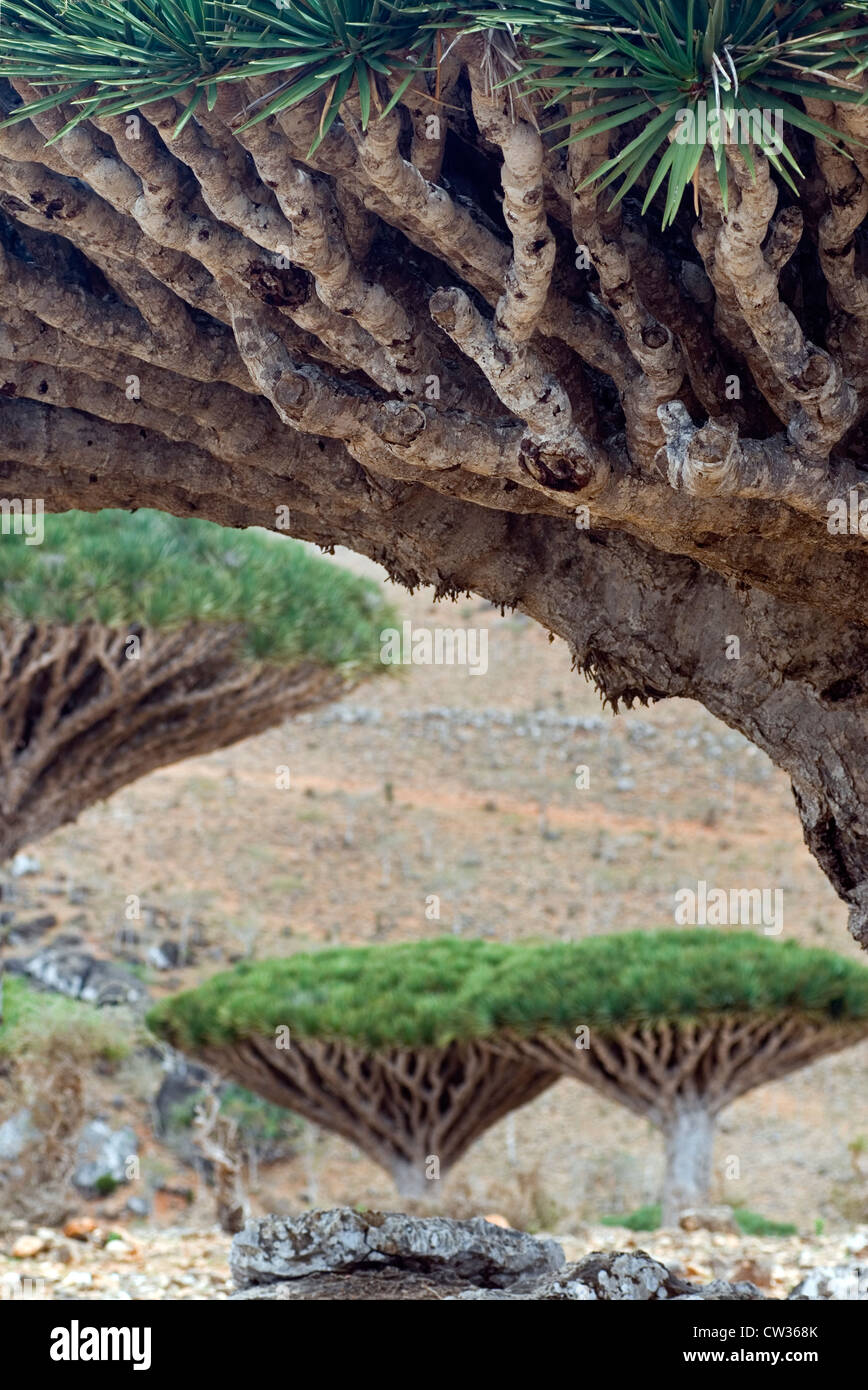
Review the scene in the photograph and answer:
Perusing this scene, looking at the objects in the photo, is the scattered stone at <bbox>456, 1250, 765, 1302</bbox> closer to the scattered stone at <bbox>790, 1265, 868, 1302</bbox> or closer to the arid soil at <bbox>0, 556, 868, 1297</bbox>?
the scattered stone at <bbox>790, 1265, 868, 1302</bbox>

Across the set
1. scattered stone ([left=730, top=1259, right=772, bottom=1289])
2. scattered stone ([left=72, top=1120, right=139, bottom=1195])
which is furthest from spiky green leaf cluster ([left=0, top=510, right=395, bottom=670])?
scattered stone ([left=72, top=1120, right=139, bottom=1195])

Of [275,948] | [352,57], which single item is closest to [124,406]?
[352,57]

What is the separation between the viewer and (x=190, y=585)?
30.6ft

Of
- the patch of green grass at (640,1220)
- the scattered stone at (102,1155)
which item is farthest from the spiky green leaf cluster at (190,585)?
the scattered stone at (102,1155)

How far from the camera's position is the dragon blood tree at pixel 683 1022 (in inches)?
441

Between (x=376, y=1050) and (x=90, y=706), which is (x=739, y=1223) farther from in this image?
(x=90, y=706)

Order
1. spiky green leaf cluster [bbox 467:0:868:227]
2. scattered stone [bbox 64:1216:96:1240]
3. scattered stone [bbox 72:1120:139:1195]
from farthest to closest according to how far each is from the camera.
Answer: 1. scattered stone [bbox 72:1120:139:1195]
2. scattered stone [bbox 64:1216:96:1240]
3. spiky green leaf cluster [bbox 467:0:868:227]

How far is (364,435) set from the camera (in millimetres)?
3379

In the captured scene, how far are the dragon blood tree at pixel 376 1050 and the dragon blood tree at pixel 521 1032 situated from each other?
0.02 m

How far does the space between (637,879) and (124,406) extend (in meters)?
20.6

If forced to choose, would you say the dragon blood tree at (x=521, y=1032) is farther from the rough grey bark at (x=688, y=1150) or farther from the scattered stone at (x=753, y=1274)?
the scattered stone at (x=753, y=1274)

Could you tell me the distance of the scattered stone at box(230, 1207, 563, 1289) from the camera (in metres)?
4.60

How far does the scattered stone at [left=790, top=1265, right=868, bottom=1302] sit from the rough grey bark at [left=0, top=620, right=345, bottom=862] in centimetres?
573

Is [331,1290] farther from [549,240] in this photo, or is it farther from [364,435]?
[549,240]
